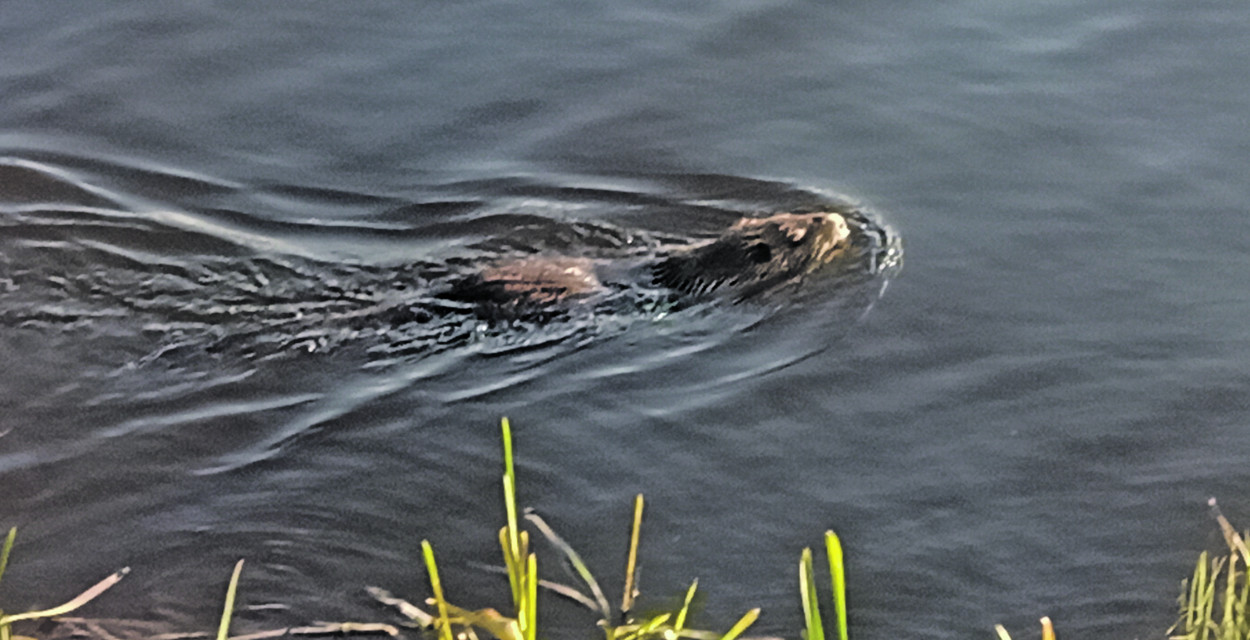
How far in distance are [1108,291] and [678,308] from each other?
1.74 m

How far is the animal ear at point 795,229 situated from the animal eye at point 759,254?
103mm

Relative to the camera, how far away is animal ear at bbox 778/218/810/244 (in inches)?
223

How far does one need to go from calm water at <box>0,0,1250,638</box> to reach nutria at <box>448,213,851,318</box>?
151mm

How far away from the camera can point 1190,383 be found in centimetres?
495

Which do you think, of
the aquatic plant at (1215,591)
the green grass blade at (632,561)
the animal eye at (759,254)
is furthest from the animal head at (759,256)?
the aquatic plant at (1215,591)

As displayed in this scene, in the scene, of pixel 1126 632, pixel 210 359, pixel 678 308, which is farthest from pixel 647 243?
pixel 1126 632

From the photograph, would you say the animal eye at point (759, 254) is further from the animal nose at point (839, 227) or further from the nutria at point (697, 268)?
the animal nose at point (839, 227)

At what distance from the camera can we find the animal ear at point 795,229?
5.66 meters

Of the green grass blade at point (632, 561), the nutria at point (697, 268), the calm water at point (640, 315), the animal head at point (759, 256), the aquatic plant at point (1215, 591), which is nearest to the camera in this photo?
the green grass blade at point (632, 561)

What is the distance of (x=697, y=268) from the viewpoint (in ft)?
18.5

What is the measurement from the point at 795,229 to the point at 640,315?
76cm

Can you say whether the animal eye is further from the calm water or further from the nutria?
the calm water

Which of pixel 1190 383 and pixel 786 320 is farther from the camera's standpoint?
pixel 786 320

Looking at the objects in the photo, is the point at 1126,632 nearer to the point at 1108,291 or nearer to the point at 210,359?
the point at 1108,291
